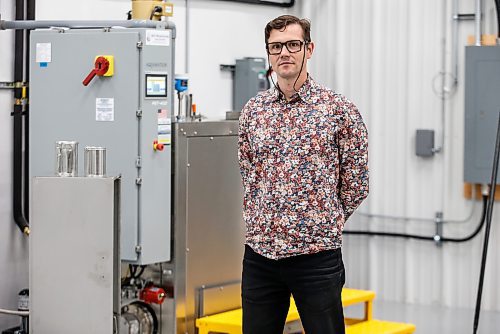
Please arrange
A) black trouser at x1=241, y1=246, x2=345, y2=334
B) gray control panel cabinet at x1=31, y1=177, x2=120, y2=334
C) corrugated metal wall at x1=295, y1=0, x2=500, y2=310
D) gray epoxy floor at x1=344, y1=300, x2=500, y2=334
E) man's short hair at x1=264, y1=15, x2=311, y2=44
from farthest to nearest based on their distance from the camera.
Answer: corrugated metal wall at x1=295, y1=0, x2=500, y2=310 → gray epoxy floor at x1=344, y1=300, x2=500, y2=334 → gray control panel cabinet at x1=31, y1=177, x2=120, y2=334 → man's short hair at x1=264, y1=15, x2=311, y2=44 → black trouser at x1=241, y1=246, x2=345, y2=334

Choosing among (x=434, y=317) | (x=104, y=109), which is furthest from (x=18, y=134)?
(x=434, y=317)

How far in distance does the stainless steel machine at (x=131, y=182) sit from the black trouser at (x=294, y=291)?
828mm

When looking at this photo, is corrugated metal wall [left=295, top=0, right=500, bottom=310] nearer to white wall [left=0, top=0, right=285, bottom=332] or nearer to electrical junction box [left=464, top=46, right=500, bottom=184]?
electrical junction box [left=464, top=46, right=500, bottom=184]

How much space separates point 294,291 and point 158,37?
1559 millimetres

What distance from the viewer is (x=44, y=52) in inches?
171

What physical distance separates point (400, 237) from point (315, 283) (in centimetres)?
306

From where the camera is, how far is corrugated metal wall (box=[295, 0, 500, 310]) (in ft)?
19.4

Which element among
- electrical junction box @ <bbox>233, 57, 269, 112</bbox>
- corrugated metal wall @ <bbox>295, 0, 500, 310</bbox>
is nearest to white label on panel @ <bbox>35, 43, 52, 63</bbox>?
electrical junction box @ <bbox>233, 57, 269, 112</bbox>

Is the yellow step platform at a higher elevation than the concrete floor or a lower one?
higher

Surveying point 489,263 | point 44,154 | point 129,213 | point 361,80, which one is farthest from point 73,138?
point 489,263

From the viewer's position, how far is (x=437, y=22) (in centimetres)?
594

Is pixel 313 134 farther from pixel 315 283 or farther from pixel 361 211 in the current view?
pixel 361 211

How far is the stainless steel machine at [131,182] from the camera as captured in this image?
3.87 m

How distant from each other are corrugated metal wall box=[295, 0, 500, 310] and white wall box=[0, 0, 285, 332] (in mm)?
557
